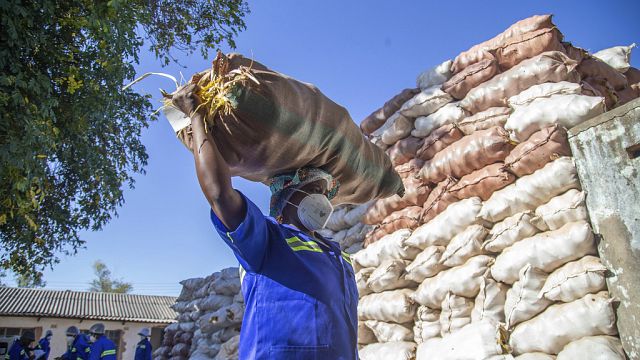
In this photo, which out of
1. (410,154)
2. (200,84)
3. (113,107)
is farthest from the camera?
(113,107)

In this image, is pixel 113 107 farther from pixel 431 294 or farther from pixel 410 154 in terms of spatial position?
pixel 431 294

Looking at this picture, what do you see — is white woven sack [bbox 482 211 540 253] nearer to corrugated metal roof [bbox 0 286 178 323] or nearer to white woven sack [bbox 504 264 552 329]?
white woven sack [bbox 504 264 552 329]

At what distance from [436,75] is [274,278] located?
141 inches

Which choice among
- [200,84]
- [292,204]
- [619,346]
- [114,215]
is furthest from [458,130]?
[114,215]

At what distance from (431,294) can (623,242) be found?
1.30 m

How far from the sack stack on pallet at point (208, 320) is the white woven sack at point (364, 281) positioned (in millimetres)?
2678

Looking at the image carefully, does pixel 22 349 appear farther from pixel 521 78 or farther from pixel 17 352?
Answer: pixel 521 78

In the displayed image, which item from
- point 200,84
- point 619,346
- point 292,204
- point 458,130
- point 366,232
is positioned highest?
point 458,130

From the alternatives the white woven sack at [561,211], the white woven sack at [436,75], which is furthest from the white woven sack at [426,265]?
the white woven sack at [436,75]

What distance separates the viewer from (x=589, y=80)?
151 inches

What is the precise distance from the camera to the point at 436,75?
175 inches

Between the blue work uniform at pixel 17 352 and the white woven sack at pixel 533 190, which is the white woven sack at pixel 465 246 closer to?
the white woven sack at pixel 533 190

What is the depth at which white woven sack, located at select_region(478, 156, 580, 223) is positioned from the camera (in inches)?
114

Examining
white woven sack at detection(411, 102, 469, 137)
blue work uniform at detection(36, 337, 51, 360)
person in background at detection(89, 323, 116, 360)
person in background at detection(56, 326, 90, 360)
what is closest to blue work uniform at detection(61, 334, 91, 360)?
person in background at detection(56, 326, 90, 360)
